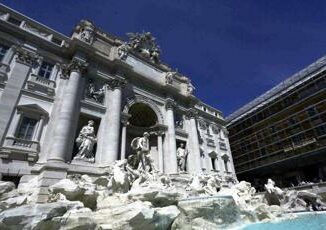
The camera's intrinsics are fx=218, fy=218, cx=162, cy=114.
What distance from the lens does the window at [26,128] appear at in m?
13.9

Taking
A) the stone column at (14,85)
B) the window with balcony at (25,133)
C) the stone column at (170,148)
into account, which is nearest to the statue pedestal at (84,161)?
the window with balcony at (25,133)

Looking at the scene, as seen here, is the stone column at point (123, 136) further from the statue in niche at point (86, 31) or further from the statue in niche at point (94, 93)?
the statue in niche at point (86, 31)

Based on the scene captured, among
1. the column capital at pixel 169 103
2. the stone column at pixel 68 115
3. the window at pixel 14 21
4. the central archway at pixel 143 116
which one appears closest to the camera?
the stone column at pixel 68 115

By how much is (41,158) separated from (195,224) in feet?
Answer: 33.7

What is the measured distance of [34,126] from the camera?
1464cm

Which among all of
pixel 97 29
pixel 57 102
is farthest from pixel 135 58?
pixel 57 102

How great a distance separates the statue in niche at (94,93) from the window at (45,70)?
3078mm

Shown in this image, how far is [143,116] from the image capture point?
23438 millimetres

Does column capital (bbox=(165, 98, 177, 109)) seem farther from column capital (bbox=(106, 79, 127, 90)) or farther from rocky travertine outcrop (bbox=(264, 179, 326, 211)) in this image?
rocky travertine outcrop (bbox=(264, 179, 326, 211))

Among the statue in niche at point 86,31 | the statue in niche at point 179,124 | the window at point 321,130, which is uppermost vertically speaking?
the statue in niche at point 86,31

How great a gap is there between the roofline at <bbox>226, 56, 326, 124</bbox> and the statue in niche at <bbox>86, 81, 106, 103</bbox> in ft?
106

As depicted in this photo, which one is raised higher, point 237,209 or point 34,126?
point 34,126

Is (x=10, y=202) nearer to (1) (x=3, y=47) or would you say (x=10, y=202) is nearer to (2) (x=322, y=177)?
(1) (x=3, y=47)

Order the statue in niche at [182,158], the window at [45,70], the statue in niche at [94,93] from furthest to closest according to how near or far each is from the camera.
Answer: the statue in niche at [182,158] < the statue in niche at [94,93] < the window at [45,70]
